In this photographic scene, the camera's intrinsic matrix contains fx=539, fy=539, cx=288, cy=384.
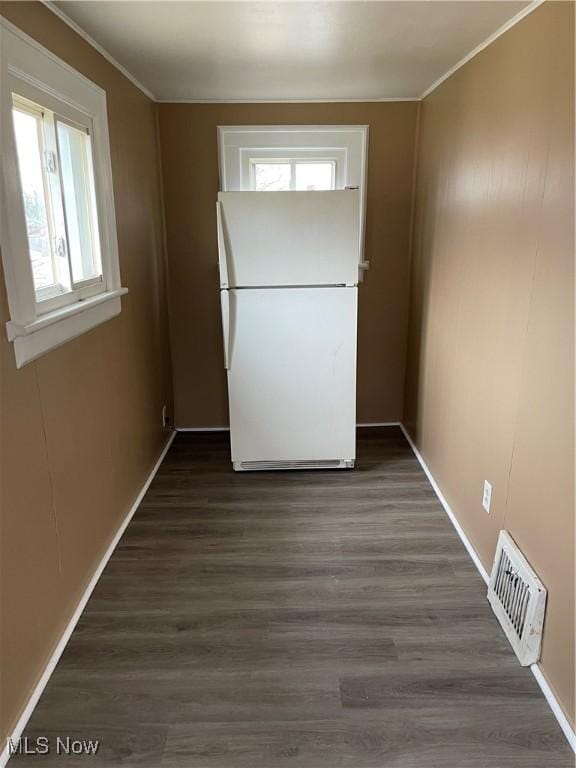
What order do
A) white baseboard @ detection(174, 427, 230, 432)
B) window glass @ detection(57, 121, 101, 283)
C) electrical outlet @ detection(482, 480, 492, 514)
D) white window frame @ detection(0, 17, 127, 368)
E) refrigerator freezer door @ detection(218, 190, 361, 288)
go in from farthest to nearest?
white baseboard @ detection(174, 427, 230, 432) < refrigerator freezer door @ detection(218, 190, 361, 288) < electrical outlet @ detection(482, 480, 492, 514) < window glass @ detection(57, 121, 101, 283) < white window frame @ detection(0, 17, 127, 368)

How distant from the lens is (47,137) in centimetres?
191

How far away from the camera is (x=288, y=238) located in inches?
112

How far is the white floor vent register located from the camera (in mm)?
1737

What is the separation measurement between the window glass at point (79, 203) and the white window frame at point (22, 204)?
0.03 m

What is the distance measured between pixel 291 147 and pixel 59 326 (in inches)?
84.0

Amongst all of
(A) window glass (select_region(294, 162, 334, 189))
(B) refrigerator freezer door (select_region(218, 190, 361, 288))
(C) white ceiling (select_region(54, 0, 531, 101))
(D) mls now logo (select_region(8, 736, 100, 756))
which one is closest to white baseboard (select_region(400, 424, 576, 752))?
(B) refrigerator freezer door (select_region(218, 190, 361, 288))

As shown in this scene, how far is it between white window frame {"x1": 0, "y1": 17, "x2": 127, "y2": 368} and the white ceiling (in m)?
0.26

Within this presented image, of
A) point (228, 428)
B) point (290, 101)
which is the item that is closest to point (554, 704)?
point (228, 428)

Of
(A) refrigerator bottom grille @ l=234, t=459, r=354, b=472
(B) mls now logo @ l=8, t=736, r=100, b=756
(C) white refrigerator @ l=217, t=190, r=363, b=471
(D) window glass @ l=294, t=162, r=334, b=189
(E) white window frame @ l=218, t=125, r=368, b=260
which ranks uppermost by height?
(E) white window frame @ l=218, t=125, r=368, b=260

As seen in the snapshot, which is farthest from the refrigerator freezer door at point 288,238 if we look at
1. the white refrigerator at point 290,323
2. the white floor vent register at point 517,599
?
the white floor vent register at point 517,599

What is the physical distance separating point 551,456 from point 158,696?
1.46 meters

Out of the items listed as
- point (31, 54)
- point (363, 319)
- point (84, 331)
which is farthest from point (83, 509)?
point (363, 319)

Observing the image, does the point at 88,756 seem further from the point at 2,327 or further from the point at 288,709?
the point at 2,327

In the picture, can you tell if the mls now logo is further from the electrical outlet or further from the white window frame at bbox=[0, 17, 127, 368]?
the electrical outlet
